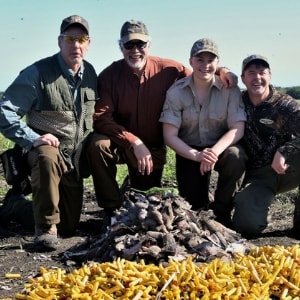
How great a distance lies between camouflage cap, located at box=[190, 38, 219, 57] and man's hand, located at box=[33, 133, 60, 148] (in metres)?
1.86

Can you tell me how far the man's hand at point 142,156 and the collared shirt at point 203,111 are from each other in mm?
406

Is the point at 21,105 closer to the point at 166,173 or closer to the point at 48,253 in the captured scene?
the point at 48,253

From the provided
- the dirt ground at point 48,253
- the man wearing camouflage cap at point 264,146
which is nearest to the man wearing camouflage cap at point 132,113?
the man wearing camouflage cap at point 264,146

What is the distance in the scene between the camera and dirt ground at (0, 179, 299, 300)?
5.13 metres

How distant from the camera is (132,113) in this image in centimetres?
700

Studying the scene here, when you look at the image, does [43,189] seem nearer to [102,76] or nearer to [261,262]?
[102,76]

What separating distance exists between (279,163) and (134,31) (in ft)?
7.47

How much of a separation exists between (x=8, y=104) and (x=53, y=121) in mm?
554

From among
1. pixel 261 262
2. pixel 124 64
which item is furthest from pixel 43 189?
pixel 261 262

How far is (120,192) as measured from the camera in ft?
23.2

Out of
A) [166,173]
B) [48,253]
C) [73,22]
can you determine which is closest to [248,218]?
[48,253]

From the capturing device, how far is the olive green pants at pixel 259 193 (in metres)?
6.40

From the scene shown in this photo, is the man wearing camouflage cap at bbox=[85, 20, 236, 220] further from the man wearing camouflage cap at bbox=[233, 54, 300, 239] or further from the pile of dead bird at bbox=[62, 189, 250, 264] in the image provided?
the pile of dead bird at bbox=[62, 189, 250, 264]

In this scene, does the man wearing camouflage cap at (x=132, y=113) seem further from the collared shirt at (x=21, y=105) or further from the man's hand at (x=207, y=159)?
the collared shirt at (x=21, y=105)
